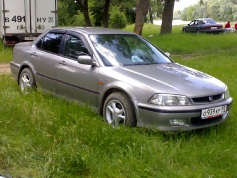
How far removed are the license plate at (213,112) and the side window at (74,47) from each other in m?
2.09

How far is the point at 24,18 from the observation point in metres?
14.7

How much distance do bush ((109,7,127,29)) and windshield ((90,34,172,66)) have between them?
34.9 m

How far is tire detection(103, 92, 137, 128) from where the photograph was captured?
15.9ft

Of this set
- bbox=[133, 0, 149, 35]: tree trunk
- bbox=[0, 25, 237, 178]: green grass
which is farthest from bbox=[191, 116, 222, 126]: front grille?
bbox=[133, 0, 149, 35]: tree trunk

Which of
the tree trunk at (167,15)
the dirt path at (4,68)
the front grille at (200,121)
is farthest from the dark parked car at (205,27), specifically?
the front grille at (200,121)

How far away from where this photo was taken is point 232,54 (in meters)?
13.8

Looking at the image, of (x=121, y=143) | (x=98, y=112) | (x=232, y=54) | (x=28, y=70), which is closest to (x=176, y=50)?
(x=232, y=54)

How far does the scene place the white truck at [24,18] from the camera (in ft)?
47.5

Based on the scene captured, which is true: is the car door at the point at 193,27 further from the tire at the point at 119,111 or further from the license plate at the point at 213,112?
the tire at the point at 119,111

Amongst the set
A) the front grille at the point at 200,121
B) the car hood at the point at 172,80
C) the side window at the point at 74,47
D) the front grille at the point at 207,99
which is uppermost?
the side window at the point at 74,47

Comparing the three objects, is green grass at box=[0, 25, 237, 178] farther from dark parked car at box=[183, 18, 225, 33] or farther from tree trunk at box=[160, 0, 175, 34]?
dark parked car at box=[183, 18, 225, 33]

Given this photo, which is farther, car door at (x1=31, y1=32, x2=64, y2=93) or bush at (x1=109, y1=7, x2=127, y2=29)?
bush at (x1=109, y1=7, x2=127, y2=29)

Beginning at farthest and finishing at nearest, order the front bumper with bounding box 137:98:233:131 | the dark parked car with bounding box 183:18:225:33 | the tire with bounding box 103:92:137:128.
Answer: the dark parked car with bounding box 183:18:225:33
the tire with bounding box 103:92:137:128
the front bumper with bounding box 137:98:233:131

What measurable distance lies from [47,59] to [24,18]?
29.3 ft
